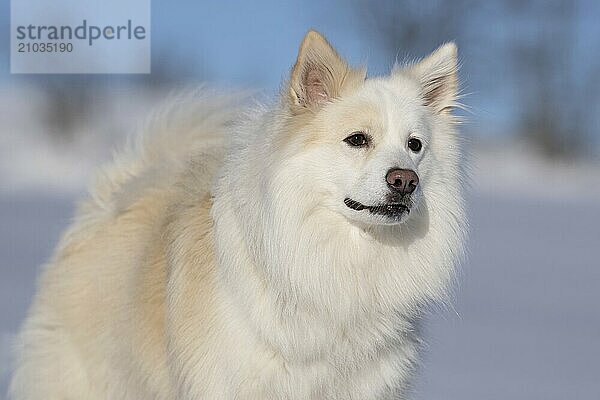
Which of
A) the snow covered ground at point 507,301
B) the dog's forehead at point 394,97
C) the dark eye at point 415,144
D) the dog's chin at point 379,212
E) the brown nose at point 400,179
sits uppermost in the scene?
the dog's forehead at point 394,97

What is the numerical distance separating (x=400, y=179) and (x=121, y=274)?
1.27 metres

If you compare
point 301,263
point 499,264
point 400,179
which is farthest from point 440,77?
point 499,264

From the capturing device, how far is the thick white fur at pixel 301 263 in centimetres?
300

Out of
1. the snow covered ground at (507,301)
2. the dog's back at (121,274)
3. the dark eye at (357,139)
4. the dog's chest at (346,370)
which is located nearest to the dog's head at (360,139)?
the dark eye at (357,139)

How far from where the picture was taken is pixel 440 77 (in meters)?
3.38

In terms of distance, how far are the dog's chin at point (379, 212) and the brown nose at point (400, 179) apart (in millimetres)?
59

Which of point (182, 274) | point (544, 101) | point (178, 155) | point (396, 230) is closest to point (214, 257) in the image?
point (182, 274)

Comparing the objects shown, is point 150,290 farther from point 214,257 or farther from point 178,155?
point 178,155

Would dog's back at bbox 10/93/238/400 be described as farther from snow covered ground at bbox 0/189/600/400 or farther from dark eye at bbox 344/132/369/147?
dark eye at bbox 344/132/369/147

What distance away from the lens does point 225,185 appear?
10.6 feet

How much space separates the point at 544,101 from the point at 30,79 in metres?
7.07

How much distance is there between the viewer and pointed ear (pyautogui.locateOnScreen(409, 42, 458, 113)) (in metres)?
3.32

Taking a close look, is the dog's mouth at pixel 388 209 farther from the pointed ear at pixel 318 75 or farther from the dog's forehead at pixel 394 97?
the pointed ear at pixel 318 75

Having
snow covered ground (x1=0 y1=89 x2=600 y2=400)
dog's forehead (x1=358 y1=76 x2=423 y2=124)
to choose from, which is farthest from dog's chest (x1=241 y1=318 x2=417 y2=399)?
dog's forehead (x1=358 y1=76 x2=423 y2=124)
